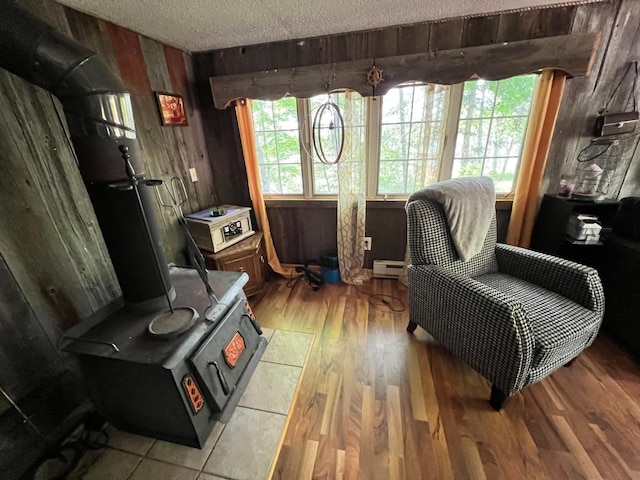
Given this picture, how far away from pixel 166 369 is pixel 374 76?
202cm

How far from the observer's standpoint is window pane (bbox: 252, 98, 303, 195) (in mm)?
2197

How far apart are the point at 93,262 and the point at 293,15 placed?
1.81 metres

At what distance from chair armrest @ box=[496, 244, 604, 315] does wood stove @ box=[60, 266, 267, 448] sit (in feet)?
5.62

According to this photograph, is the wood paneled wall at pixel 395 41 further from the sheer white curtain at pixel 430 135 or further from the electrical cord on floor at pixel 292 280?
the electrical cord on floor at pixel 292 280

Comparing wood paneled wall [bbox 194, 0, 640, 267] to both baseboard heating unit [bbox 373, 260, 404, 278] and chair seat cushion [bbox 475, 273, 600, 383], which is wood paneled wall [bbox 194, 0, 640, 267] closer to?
baseboard heating unit [bbox 373, 260, 404, 278]

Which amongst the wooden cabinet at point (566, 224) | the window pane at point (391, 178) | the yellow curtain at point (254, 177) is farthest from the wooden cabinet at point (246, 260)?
the wooden cabinet at point (566, 224)

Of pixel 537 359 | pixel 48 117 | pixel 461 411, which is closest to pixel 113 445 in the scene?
pixel 48 117

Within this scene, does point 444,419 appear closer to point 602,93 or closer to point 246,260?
point 246,260

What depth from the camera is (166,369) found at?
917 millimetres

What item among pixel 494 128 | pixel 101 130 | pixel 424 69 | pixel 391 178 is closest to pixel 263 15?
pixel 424 69

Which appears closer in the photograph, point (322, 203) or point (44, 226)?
point (44, 226)

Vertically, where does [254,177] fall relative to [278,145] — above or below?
below

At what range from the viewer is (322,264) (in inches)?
97.0

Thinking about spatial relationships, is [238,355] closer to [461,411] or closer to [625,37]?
[461,411]
